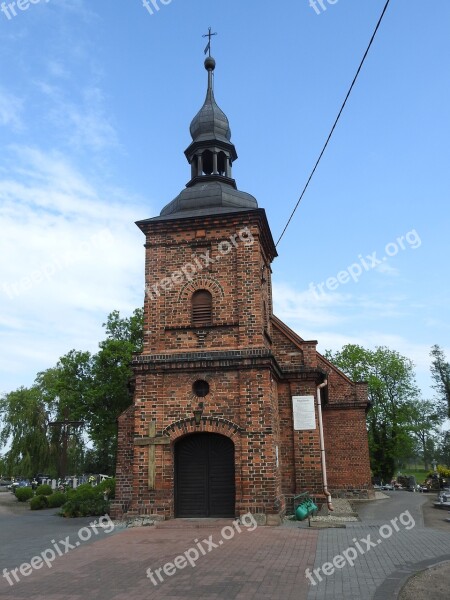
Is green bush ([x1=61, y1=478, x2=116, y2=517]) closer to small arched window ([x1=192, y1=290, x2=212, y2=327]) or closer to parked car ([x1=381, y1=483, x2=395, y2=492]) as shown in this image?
small arched window ([x1=192, y1=290, x2=212, y2=327])

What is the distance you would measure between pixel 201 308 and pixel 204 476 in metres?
4.58

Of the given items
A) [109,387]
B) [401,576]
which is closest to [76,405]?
[109,387]

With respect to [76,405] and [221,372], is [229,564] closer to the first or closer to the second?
[221,372]

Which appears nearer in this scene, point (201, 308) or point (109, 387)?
point (201, 308)

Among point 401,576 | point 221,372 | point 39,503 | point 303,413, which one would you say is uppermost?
point 221,372

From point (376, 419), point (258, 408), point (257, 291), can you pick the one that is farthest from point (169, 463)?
point (376, 419)

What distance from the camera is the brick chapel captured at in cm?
1367

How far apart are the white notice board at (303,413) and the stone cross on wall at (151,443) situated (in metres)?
4.10

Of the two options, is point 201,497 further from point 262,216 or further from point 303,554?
point 262,216

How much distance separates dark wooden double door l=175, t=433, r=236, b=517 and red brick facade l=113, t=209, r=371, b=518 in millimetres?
402

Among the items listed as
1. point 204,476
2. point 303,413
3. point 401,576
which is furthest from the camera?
point 303,413

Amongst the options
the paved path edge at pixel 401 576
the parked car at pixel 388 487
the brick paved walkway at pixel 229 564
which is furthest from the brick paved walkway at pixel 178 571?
the parked car at pixel 388 487

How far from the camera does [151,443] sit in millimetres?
13922

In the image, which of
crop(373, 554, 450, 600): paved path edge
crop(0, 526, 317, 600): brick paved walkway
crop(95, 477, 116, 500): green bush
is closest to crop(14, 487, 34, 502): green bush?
crop(95, 477, 116, 500): green bush
